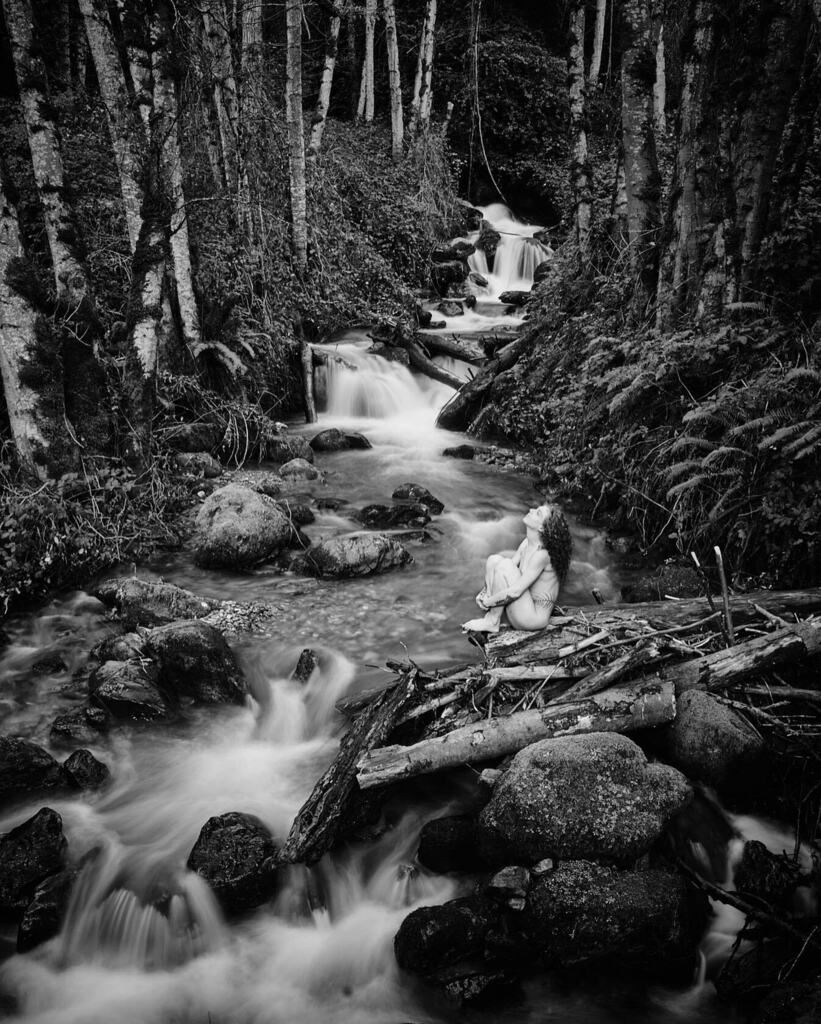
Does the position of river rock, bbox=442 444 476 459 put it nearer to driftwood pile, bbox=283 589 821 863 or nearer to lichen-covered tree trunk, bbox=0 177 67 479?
lichen-covered tree trunk, bbox=0 177 67 479

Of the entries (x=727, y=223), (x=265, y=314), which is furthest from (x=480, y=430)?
(x=727, y=223)

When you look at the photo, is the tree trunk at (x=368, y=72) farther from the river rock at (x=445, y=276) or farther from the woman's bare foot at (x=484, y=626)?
the woman's bare foot at (x=484, y=626)

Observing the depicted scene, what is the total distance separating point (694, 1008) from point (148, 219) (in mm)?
9492

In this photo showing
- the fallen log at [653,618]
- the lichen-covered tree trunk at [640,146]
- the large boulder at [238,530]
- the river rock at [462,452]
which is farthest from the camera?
the river rock at [462,452]

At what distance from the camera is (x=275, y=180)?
16.9 meters

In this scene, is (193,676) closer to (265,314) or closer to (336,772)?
(336,772)

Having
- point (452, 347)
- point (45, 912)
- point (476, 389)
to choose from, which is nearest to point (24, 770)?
point (45, 912)

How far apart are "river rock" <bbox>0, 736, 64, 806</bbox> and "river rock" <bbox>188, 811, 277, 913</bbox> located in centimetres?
154

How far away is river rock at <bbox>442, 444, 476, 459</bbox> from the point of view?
12.7m

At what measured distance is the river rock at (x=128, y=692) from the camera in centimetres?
609

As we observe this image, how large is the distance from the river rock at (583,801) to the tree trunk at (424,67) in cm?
2505

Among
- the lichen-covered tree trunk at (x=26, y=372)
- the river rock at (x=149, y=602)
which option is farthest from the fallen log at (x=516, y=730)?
the lichen-covered tree trunk at (x=26, y=372)

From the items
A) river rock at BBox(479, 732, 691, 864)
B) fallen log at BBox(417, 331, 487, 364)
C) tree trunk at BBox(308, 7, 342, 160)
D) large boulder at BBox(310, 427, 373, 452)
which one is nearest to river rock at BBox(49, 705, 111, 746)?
river rock at BBox(479, 732, 691, 864)

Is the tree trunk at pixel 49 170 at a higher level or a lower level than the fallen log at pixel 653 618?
higher
